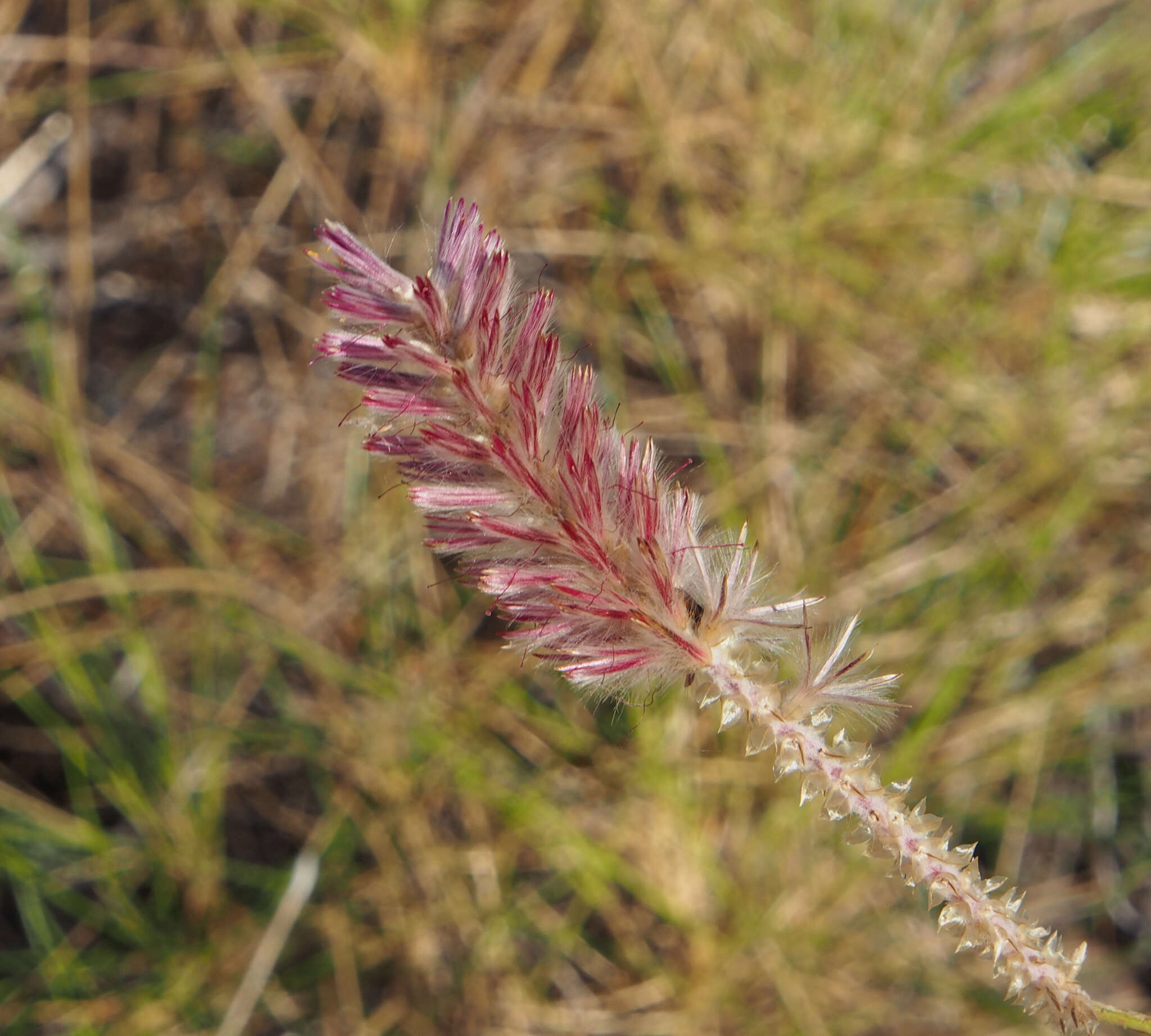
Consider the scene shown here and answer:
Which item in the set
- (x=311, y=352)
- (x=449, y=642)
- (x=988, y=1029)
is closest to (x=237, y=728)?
(x=449, y=642)

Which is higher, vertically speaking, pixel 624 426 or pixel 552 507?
pixel 552 507

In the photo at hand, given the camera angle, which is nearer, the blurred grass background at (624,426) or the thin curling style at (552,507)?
the thin curling style at (552,507)

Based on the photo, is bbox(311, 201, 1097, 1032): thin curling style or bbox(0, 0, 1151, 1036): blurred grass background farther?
bbox(0, 0, 1151, 1036): blurred grass background

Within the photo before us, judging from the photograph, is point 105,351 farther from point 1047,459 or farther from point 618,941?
point 1047,459

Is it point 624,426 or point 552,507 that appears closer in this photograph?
point 552,507
